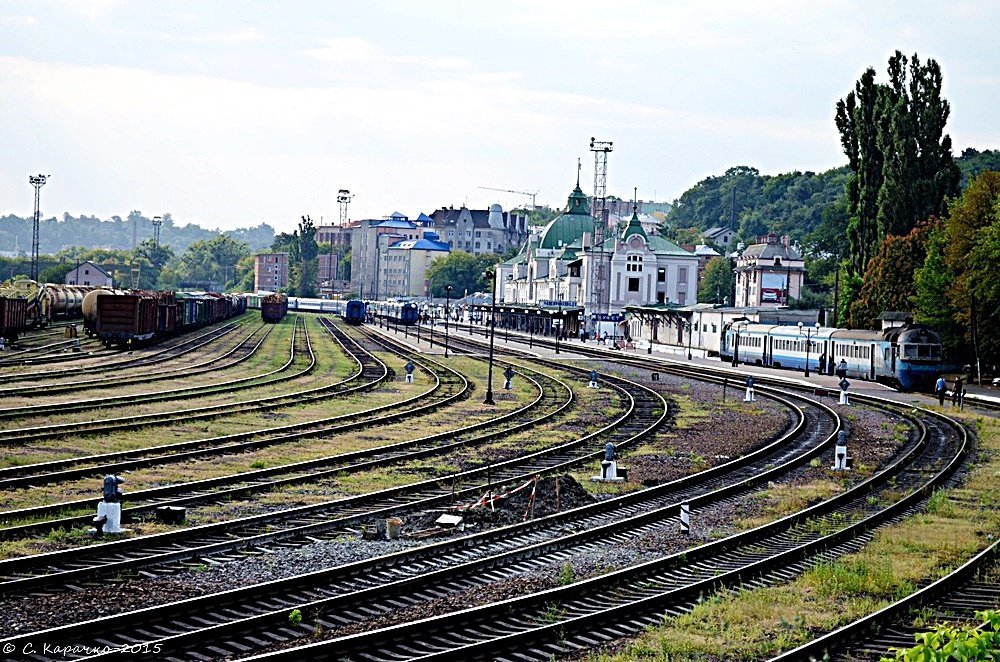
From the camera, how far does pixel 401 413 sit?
40438 millimetres

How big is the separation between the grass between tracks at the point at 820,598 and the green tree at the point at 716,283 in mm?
148614

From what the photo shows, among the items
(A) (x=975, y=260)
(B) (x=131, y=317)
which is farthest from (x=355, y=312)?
(A) (x=975, y=260)

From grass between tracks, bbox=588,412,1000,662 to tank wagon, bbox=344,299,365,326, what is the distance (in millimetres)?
133431

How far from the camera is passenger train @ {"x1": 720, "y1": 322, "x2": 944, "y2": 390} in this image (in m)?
57.5

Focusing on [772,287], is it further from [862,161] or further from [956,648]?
[956,648]

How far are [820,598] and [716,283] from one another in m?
161

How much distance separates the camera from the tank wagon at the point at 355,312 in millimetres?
154625

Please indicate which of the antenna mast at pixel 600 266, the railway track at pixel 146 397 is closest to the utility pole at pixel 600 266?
the antenna mast at pixel 600 266

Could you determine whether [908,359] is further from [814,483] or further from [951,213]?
[814,483]

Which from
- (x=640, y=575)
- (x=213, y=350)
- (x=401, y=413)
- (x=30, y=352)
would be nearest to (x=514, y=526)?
(x=640, y=575)

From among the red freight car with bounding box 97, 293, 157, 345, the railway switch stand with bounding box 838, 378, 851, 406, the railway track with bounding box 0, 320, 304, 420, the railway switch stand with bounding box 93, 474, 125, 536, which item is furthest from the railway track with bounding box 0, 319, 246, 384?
the railway switch stand with bounding box 93, 474, 125, 536

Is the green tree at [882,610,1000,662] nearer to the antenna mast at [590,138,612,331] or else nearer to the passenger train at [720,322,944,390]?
the passenger train at [720,322,944,390]

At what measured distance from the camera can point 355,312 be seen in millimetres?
155000

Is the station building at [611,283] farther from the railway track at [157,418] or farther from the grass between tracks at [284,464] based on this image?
the grass between tracks at [284,464]
